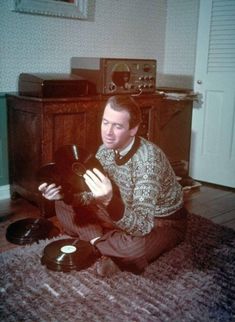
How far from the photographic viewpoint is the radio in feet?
8.59

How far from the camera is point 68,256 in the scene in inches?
69.9

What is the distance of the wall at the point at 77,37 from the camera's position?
2.63 metres

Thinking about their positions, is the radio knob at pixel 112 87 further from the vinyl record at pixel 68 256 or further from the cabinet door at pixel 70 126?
the vinyl record at pixel 68 256

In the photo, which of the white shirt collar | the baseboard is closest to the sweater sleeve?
the white shirt collar

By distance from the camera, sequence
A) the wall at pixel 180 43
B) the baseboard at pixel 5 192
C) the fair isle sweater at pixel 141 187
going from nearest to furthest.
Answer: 1. the fair isle sweater at pixel 141 187
2. the baseboard at pixel 5 192
3. the wall at pixel 180 43

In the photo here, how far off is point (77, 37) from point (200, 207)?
62.7 inches

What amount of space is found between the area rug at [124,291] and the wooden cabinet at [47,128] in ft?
2.06

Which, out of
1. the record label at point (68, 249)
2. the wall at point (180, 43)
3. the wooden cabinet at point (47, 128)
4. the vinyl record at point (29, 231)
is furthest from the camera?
the wall at point (180, 43)

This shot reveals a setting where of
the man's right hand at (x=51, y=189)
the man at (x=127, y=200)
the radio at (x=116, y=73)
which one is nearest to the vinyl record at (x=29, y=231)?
the man at (x=127, y=200)

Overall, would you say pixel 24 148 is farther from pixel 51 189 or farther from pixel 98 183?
pixel 98 183

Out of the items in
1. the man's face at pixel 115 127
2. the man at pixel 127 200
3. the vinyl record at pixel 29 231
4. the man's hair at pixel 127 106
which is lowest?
the vinyl record at pixel 29 231

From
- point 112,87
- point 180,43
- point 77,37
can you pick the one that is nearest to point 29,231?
point 112,87

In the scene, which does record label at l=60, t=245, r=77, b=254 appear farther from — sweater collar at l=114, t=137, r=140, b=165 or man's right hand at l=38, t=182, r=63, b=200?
sweater collar at l=114, t=137, r=140, b=165

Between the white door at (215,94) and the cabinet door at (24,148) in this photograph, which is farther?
the white door at (215,94)
